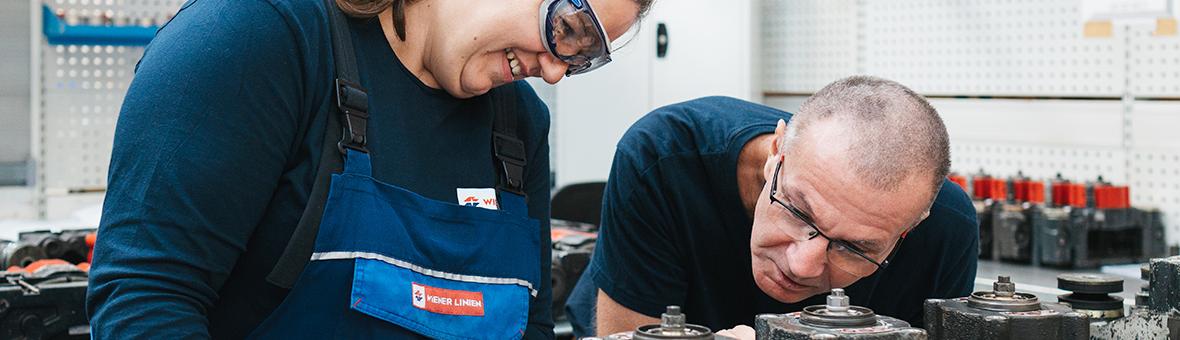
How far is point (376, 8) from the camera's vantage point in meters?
1.36

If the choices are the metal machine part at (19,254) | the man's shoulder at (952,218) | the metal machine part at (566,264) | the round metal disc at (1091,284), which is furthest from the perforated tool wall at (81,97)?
the round metal disc at (1091,284)

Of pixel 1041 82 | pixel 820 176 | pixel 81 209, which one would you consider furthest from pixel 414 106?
pixel 81 209

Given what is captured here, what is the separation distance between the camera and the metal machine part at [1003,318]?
1.02 meters

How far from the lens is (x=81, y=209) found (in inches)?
174

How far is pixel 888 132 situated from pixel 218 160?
0.73m

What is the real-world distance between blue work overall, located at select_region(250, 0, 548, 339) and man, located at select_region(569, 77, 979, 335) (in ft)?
0.87

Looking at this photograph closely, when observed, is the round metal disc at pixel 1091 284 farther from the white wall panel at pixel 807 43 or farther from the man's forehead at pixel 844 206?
the white wall panel at pixel 807 43

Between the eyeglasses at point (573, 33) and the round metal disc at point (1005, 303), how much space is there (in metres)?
0.56

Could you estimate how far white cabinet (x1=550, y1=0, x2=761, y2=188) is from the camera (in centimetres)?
512

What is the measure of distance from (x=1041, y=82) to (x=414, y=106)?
3.12 meters

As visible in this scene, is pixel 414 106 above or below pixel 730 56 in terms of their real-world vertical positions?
below

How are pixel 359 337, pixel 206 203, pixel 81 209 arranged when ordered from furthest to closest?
pixel 81 209
pixel 359 337
pixel 206 203

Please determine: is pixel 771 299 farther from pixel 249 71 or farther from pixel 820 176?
pixel 249 71

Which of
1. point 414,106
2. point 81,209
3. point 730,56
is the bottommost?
point 81,209
